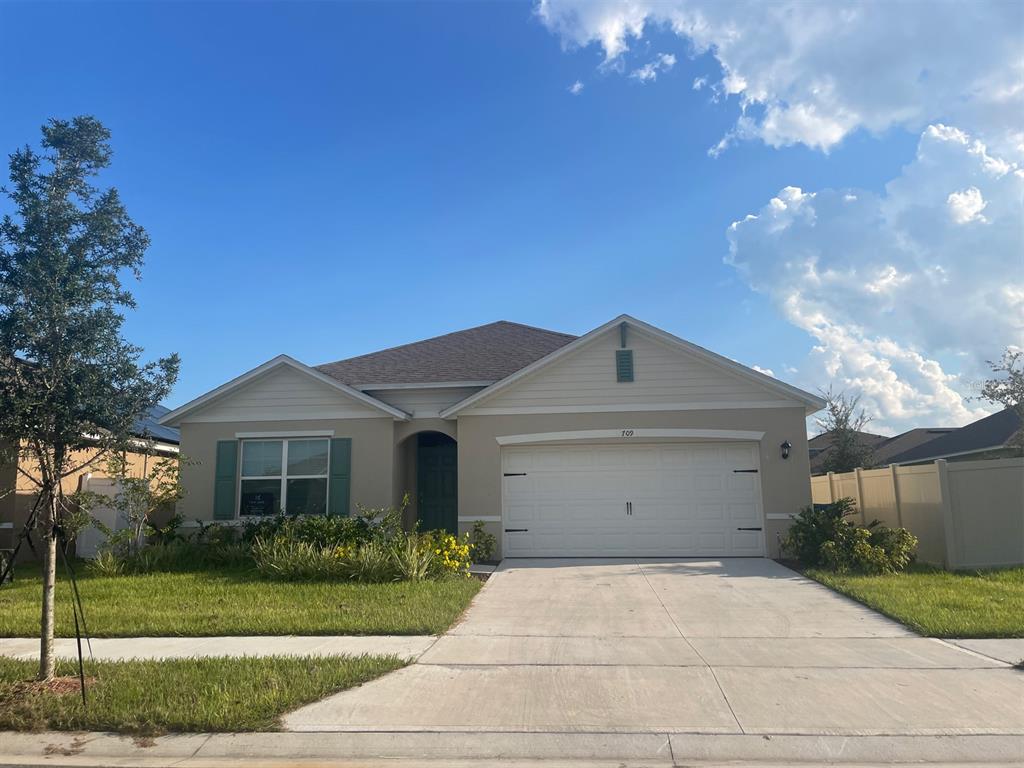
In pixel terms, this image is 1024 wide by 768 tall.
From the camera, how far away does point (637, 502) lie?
1375 centimetres

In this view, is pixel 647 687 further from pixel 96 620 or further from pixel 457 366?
pixel 457 366

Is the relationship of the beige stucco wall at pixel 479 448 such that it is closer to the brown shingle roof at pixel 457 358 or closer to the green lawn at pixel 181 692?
the brown shingle roof at pixel 457 358

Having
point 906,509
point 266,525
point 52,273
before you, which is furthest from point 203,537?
point 906,509

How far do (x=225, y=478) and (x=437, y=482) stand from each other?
4.55m

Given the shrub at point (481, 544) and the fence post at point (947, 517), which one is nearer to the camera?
the fence post at point (947, 517)

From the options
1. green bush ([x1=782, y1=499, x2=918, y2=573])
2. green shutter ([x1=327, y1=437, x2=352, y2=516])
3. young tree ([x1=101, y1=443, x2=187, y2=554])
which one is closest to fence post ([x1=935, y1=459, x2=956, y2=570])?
green bush ([x1=782, y1=499, x2=918, y2=573])

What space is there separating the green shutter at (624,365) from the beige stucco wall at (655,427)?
30.3 inches

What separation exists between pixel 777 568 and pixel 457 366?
8.14 metres

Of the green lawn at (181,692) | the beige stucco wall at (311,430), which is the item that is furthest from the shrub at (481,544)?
the green lawn at (181,692)

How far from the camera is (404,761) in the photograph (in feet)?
15.5

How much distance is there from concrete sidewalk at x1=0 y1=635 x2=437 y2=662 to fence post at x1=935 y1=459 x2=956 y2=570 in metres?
9.00

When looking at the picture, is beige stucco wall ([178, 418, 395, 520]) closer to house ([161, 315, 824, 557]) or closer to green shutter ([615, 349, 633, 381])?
house ([161, 315, 824, 557])

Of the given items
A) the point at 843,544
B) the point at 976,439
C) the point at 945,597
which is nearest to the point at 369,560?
the point at 843,544

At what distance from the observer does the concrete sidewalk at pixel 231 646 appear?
705cm
